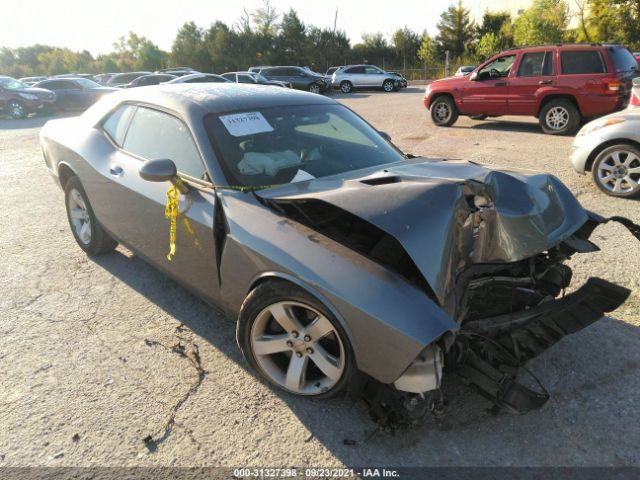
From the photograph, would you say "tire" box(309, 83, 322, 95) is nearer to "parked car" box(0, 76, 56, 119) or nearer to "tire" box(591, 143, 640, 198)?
"parked car" box(0, 76, 56, 119)

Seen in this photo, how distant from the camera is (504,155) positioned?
8180mm

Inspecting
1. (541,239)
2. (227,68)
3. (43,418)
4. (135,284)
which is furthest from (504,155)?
(227,68)

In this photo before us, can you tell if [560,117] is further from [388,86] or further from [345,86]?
[345,86]

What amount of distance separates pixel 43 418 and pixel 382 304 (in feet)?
6.15

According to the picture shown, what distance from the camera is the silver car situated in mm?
5527

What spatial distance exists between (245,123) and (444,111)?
944cm

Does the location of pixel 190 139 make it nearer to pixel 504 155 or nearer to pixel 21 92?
pixel 504 155

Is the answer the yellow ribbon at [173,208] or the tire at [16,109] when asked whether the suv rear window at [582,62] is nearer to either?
the yellow ribbon at [173,208]

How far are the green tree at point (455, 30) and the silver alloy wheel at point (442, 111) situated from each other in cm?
3688

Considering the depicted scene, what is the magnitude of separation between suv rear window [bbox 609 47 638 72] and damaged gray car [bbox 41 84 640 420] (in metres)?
7.86

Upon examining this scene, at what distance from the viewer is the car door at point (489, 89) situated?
33.8ft

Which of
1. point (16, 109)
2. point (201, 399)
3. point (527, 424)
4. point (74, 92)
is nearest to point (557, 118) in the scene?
point (527, 424)

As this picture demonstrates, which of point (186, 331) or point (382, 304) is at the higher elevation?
point (382, 304)

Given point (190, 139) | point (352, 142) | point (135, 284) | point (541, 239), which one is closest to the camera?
point (541, 239)
